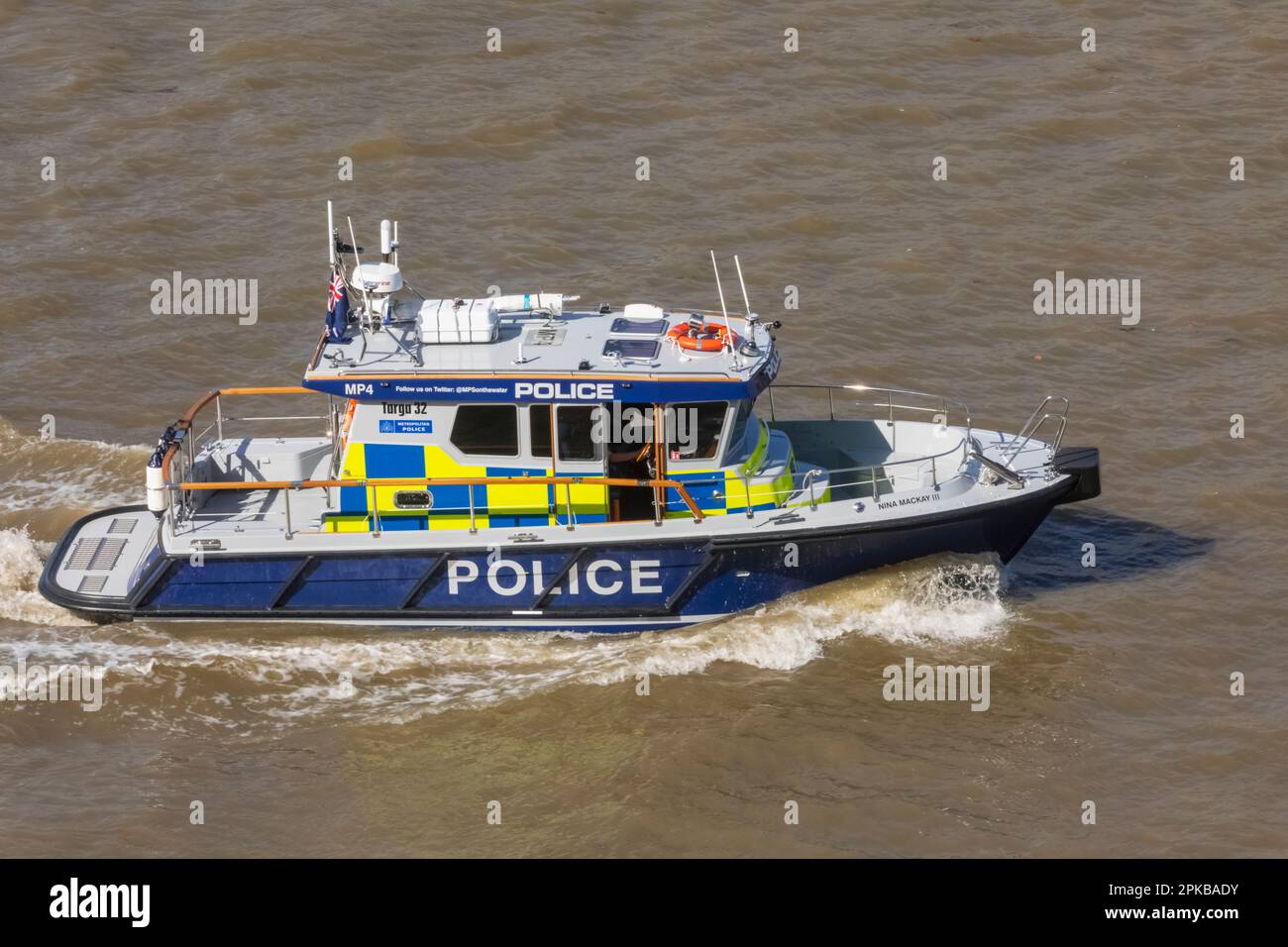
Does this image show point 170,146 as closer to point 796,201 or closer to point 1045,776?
point 796,201

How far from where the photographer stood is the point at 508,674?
15.2m

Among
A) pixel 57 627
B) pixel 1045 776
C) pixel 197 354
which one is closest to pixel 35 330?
pixel 197 354

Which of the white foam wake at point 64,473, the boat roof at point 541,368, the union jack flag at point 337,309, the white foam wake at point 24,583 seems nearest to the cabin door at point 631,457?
the boat roof at point 541,368

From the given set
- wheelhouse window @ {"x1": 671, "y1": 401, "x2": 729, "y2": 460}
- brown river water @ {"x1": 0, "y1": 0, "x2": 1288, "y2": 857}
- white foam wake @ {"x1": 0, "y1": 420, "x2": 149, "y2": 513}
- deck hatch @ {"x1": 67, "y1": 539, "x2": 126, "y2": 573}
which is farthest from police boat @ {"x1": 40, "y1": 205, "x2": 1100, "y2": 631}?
white foam wake @ {"x1": 0, "y1": 420, "x2": 149, "y2": 513}

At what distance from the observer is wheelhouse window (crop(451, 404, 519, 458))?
15117mm

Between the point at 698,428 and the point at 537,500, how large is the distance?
1526 mm

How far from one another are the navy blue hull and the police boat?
19 mm

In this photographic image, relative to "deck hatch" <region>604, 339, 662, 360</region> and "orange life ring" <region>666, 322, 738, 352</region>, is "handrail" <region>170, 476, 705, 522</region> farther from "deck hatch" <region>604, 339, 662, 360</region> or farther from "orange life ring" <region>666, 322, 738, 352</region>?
"orange life ring" <region>666, 322, 738, 352</region>

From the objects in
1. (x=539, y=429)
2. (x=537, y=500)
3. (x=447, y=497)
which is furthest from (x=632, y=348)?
(x=447, y=497)

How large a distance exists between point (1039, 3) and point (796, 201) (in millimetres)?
7480

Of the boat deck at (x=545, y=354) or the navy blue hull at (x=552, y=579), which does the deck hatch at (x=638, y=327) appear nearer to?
the boat deck at (x=545, y=354)

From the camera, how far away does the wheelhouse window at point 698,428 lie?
15094 millimetres

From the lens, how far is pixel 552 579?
15.2 meters

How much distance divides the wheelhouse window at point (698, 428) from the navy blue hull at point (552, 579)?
2.63 feet
